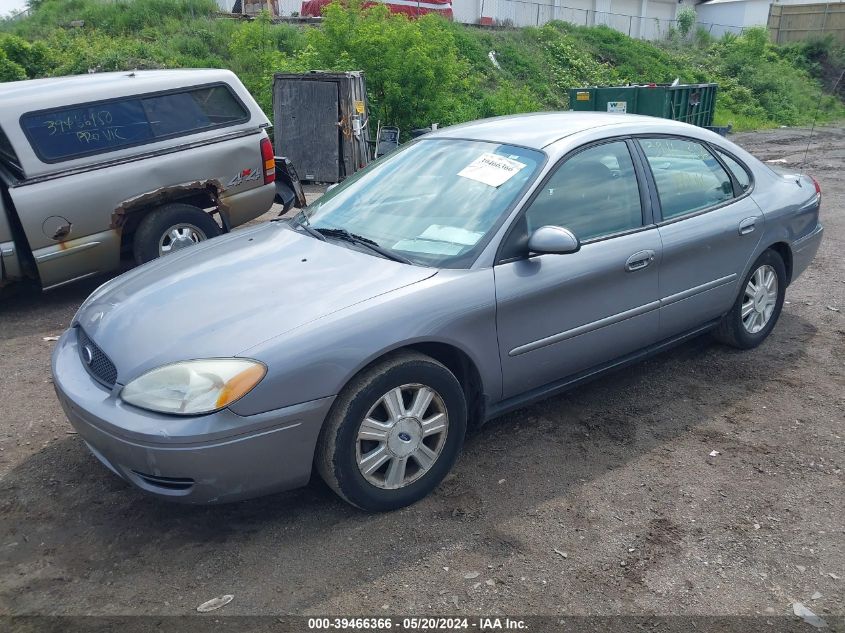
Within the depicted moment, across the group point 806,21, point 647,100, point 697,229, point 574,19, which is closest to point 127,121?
point 697,229

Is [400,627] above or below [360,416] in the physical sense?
below

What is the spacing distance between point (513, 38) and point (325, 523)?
27763 millimetres

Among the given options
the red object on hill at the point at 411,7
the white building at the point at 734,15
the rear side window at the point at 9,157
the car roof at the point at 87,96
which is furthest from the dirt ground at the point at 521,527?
the white building at the point at 734,15

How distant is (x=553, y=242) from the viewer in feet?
11.7

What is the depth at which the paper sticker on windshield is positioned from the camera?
3910 millimetres

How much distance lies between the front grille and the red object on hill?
23.6 meters

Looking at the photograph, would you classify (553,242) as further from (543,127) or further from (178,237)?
(178,237)

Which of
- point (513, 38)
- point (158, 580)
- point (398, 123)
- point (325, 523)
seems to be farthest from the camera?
point (513, 38)

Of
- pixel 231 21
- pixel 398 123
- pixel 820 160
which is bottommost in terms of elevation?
pixel 820 160

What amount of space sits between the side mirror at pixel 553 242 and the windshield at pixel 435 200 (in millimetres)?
215

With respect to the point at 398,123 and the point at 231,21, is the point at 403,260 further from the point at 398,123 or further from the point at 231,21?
the point at 231,21

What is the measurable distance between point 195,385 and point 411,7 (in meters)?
27.5

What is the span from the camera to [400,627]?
2.76m

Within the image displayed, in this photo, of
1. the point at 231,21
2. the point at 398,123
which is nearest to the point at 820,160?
the point at 398,123
